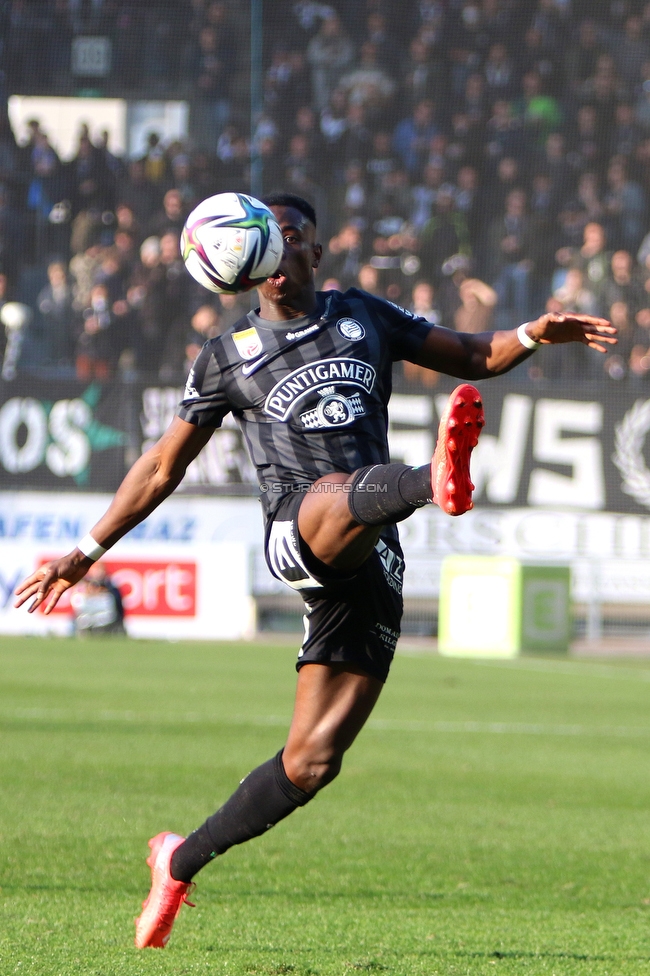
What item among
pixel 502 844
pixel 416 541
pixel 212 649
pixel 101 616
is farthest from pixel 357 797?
pixel 416 541

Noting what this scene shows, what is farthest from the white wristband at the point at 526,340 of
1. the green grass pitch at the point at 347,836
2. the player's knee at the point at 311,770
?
the green grass pitch at the point at 347,836

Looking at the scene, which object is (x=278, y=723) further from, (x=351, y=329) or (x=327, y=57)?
(x=327, y=57)

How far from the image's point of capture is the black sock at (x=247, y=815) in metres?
4.26

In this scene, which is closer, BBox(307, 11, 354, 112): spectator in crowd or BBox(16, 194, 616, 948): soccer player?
BBox(16, 194, 616, 948): soccer player

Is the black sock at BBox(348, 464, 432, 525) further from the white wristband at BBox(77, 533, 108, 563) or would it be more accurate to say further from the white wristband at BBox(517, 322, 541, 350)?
the white wristband at BBox(77, 533, 108, 563)

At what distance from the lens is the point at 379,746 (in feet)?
32.9

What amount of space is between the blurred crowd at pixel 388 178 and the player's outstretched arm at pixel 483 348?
19271mm

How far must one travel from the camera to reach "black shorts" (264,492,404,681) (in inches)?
165

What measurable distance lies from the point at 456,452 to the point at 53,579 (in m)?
1.56

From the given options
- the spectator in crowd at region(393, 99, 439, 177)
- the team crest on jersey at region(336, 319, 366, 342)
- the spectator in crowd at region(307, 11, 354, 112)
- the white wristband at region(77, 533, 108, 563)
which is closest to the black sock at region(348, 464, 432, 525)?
the team crest on jersey at region(336, 319, 366, 342)

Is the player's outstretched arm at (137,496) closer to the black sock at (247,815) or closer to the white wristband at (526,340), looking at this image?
the black sock at (247,815)

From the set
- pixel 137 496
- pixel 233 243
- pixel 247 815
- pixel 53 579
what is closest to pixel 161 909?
pixel 247 815

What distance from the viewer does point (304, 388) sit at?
4.30 metres

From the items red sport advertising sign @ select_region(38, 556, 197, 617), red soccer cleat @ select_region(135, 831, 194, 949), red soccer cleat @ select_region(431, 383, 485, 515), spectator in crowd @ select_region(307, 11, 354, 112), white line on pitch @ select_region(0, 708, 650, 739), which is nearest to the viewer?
red soccer cleat @ select_region(431, 383, 485, 515)
